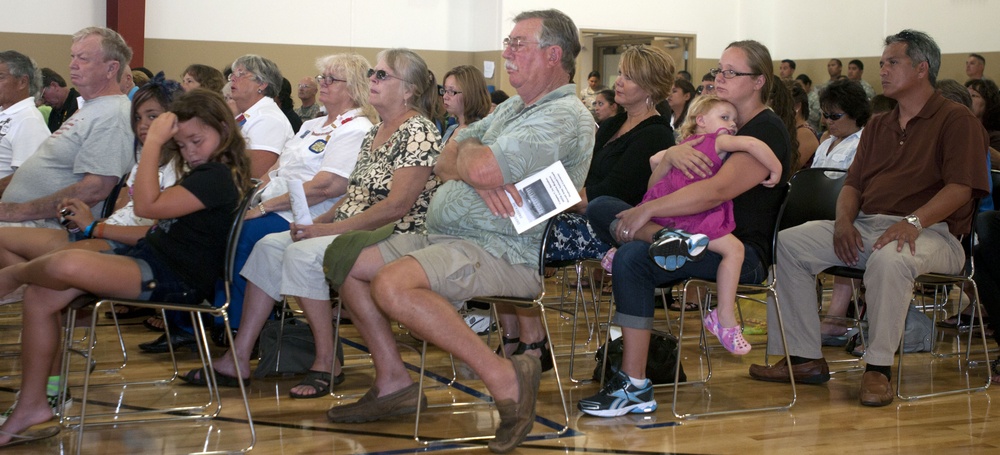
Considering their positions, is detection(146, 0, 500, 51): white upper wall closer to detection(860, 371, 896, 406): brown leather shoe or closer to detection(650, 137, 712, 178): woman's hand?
detection(650, 137, 712, 178): woman's hand

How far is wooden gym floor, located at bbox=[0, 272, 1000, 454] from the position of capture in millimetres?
→ 2881

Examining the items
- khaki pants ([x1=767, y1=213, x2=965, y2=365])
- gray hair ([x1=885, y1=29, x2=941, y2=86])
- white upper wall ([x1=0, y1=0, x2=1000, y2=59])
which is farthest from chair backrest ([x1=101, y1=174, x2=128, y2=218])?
white upper wall ([x1=0, y1=0, x2=1000, y2=59])

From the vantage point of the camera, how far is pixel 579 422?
3168mm

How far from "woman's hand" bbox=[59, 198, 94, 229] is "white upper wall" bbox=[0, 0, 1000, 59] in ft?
27.4

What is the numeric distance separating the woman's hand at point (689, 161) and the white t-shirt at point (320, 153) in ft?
4.52

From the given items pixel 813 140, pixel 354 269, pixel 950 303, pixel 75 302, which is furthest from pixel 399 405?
pixel 950 303

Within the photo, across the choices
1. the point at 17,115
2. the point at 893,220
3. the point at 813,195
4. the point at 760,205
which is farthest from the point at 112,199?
the point at 893,220

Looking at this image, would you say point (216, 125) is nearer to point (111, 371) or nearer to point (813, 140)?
point (111, 371)

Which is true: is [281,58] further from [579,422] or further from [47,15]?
[579,422]

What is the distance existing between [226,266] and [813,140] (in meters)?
4.03

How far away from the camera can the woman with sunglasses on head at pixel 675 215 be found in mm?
3223

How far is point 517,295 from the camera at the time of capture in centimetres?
298

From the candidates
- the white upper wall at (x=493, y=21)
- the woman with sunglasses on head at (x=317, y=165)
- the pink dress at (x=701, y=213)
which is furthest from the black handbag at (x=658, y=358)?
the white upper wall at (x=493, y=21)

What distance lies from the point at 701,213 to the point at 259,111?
2301 mm
